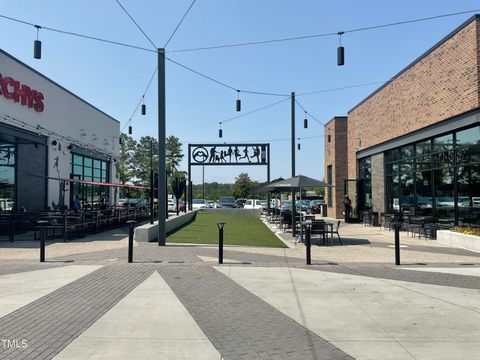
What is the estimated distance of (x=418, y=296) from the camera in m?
7.70

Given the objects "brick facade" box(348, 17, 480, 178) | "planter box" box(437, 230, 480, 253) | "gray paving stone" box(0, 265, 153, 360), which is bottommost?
"gray paving stone" box(0, 265, 153, 360)

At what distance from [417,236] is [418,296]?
11.0 m

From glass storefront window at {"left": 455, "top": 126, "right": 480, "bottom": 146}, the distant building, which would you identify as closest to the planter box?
glass storefront window at {"left": 455, "top": 126, "right": 480, "bottom": 146}

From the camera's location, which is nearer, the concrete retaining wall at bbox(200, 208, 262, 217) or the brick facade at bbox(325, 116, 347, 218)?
the brick facade at bbox(325, 116, 347, 218)

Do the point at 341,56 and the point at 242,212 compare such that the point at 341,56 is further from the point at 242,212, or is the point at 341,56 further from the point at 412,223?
the point at 242,212

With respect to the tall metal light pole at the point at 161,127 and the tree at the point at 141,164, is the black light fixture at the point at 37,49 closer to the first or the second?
the tall metal light pole at the point at 161,127

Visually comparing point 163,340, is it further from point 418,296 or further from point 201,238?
point 201,238

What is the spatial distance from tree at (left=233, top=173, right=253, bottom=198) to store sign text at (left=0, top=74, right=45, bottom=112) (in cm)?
5762

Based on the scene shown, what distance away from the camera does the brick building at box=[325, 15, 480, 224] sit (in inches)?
595

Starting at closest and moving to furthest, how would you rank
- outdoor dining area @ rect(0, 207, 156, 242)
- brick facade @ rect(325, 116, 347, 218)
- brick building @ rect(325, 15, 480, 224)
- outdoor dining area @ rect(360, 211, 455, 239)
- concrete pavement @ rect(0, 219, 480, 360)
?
concrete pavement @ rect(0, 219, 480, 360) < brick building @ rect(325, 15, 480, 224) < outdoor dining area @ rect(0, 207, 156, 242) < outdoor dining area @ rect(360, 211, 455, 239) < brick facade @ rect(325, 116, 347, 218)

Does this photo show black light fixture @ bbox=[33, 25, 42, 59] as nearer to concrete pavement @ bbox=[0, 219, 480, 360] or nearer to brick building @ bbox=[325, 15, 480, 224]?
concrete pavement @ bbox=[0, 219, 480, 360]

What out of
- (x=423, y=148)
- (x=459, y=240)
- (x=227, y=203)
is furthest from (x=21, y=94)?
(x=227, y=203)

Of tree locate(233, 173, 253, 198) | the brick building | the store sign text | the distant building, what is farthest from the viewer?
tree locate(233, 173, 253, 198)

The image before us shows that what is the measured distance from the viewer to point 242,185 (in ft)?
261
